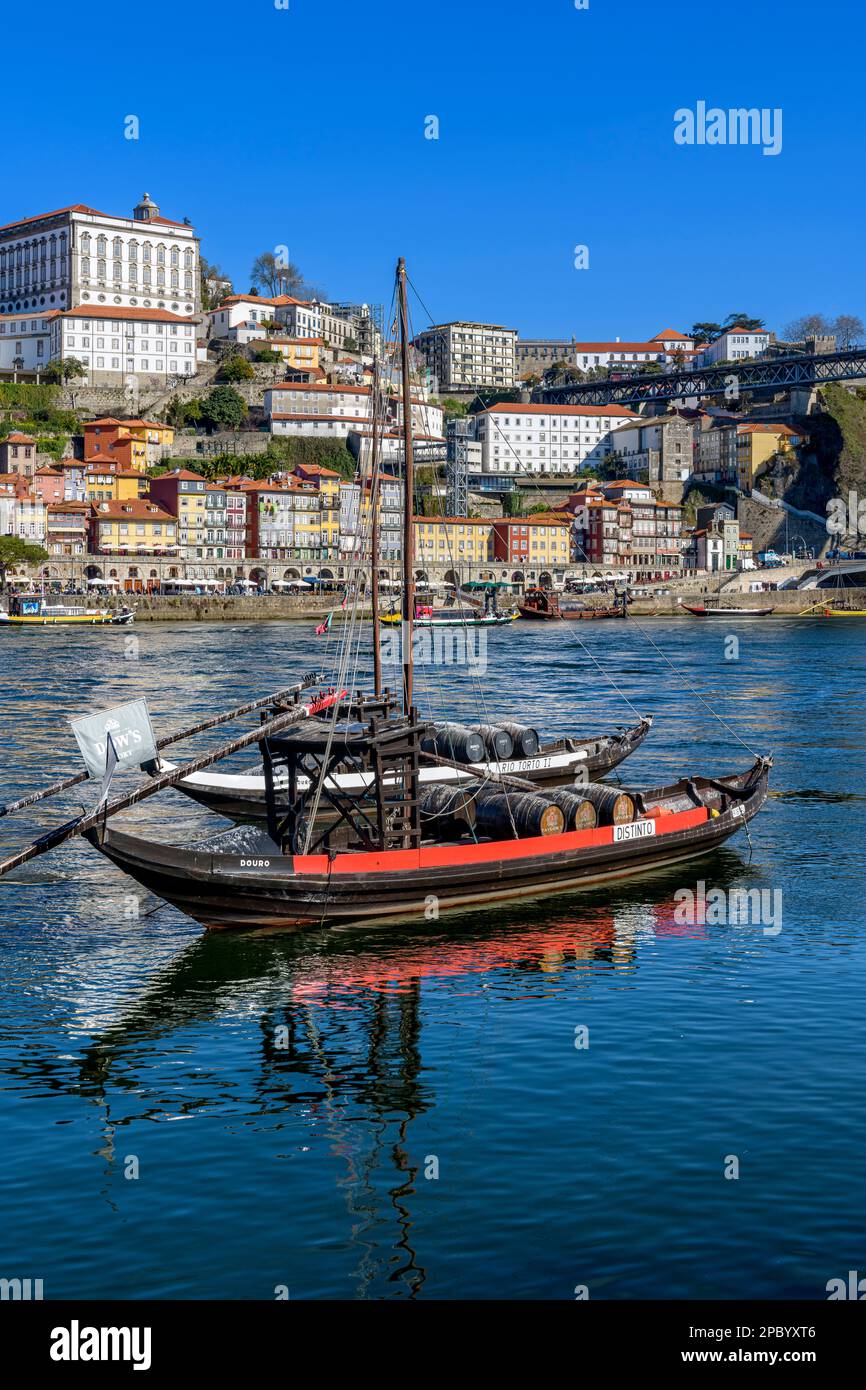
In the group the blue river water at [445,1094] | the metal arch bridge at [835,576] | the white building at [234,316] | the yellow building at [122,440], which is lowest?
the blue river water at [445,1094]

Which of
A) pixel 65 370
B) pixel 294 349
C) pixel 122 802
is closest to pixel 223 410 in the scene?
pixel 65 370

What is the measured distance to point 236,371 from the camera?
152m

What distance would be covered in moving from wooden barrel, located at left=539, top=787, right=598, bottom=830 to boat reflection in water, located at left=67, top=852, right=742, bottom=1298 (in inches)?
53.7

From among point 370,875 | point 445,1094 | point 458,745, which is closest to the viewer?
point 445,1094

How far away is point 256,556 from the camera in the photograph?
13300cm

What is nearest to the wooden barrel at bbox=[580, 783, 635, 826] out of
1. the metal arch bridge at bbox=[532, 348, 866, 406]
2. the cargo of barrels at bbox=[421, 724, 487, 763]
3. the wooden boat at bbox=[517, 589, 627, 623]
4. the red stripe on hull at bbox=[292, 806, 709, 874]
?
the red stripe on hull at bbox=[292, 806, 709, 874]

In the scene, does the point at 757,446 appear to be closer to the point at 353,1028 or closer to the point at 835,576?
the point at 835,576

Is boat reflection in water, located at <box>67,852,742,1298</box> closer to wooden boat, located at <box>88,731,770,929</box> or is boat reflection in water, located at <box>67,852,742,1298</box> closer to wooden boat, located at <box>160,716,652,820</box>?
wooden boat, located at <box>88,731,770,929</box>

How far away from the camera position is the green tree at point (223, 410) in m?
148

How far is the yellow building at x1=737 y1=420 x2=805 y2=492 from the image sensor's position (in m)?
163

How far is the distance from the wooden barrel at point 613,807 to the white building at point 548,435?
14263 cm

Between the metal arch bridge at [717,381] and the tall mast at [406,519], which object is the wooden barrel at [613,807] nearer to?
the tall mast at [406,519]

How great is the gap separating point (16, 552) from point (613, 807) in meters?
95.8
